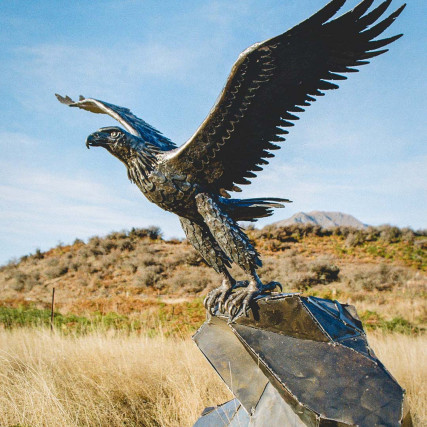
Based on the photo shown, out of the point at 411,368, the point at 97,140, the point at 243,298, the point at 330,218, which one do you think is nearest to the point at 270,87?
the point at 97,140

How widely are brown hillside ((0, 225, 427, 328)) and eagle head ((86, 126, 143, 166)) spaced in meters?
8.32

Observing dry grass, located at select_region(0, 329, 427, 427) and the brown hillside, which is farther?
the brown hillside

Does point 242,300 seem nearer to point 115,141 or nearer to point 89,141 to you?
point 115,141

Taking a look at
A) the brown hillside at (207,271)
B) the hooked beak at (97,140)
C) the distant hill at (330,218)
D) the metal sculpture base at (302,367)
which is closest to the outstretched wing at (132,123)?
the hooked beak at (97,140)

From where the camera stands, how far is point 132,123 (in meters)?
3.23

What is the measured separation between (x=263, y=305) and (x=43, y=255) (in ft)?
84.5

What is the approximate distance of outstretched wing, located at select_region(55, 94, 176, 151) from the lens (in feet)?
10.5

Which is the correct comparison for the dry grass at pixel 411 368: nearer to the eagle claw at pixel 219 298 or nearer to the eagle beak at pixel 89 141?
the eagle claw at pixel 219 298

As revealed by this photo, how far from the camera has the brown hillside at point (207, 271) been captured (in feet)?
41.2

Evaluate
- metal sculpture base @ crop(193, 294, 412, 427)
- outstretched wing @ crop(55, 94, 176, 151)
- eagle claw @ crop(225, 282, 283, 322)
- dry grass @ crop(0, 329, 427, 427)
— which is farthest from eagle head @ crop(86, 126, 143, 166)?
dry grass @ crop(0, 329, 427, 427)

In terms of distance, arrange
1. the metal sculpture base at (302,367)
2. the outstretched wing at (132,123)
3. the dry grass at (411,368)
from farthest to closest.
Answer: the dry grass at (411,368) → the outstretched wing at (132,123) → the metal sculpture base at (302,367)

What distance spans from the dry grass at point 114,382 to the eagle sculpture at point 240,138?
2.15 metres

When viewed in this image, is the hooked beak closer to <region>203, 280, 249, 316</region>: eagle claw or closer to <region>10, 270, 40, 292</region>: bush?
<region>203, 280, 249, 316</region>: eagle claw

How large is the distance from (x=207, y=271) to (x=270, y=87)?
1591 cm
